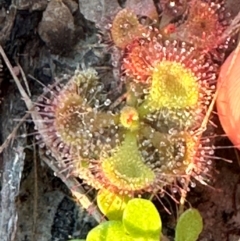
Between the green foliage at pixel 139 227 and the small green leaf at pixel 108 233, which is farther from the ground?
the green foliage at pixel 139 227

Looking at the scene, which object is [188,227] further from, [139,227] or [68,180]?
[68,180]

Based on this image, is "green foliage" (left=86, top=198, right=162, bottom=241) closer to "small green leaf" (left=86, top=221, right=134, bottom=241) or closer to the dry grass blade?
"small green leaf" (left=86, top=221, right=134, bottom=241)

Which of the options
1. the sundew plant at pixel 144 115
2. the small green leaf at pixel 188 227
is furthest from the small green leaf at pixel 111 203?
the small green leaf at pixel 188 227


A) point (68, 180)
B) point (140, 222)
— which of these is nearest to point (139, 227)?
point (140, 222)

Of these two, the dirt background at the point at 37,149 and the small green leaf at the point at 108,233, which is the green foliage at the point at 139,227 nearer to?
the small green leaf at the point at 108,233

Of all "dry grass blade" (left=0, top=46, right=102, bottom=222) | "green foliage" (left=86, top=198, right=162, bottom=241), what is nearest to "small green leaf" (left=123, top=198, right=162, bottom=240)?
"green foliage" (left=86, top=198, right=162, bottom=241)

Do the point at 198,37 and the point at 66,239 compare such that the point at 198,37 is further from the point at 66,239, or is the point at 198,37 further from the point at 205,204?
the point at 66,239
